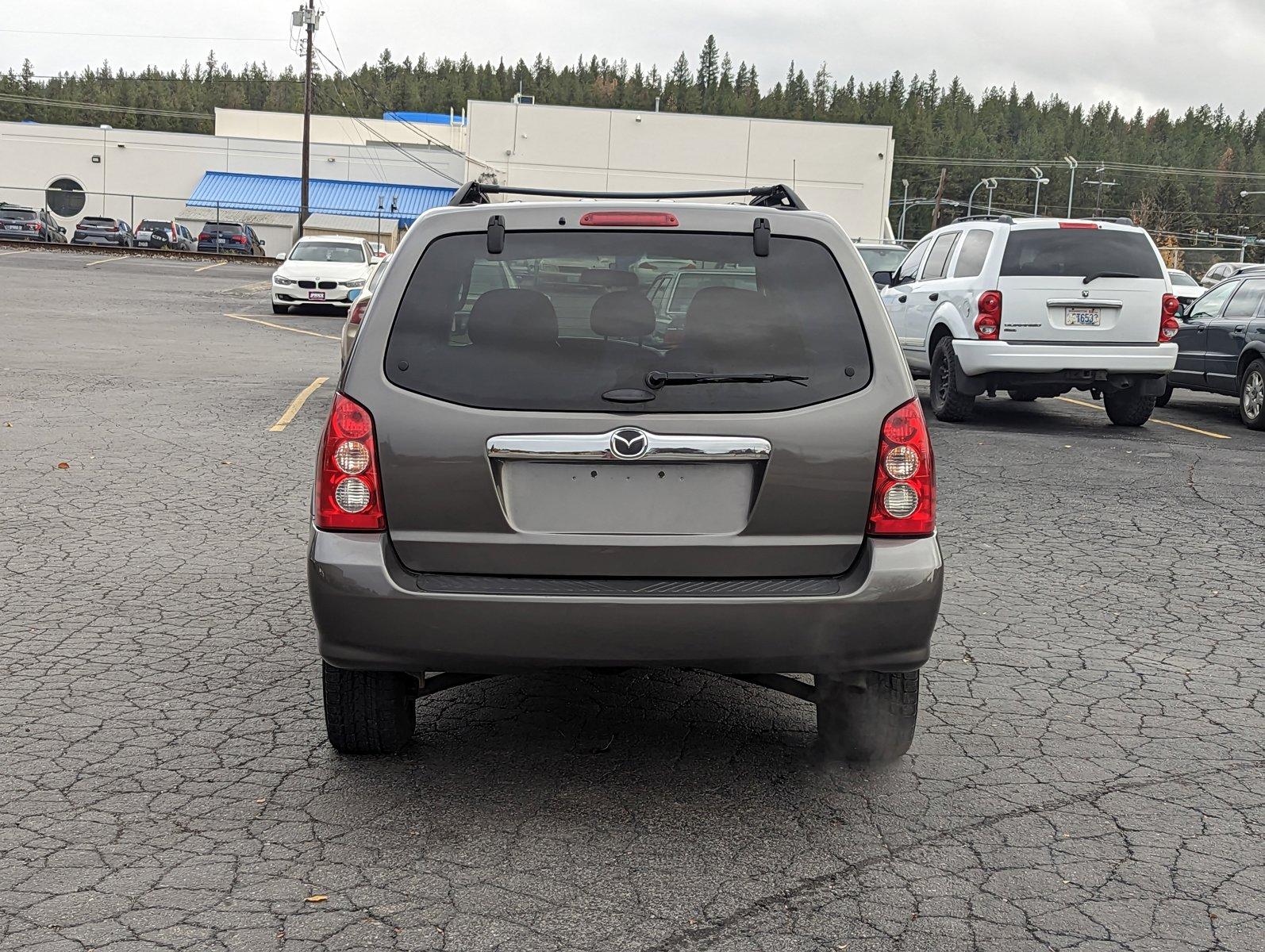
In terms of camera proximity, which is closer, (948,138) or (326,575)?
(326,575)

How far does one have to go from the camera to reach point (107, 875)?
11.5ft

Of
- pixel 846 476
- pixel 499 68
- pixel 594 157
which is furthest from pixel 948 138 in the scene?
pixel 846 476

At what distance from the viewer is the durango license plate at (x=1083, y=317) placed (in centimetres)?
1270

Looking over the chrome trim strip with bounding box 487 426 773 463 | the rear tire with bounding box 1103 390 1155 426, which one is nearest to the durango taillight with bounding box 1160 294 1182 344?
the rear tire with bounding box 1103 390 1155 426

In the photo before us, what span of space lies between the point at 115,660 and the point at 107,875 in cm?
201

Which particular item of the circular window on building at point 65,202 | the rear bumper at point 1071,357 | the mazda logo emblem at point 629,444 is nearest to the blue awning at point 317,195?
the circular window on building at point 65,202

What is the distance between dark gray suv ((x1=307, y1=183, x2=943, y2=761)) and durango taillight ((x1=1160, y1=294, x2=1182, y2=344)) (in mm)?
9776

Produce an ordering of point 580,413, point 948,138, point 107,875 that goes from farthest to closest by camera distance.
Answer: point 948,138 → point 580,413 → point 107,875

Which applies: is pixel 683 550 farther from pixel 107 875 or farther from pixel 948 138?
pixel 948 138

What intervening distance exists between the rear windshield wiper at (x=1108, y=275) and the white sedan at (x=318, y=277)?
54.6 ft

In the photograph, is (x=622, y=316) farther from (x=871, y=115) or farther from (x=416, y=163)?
(x=871, y=115)

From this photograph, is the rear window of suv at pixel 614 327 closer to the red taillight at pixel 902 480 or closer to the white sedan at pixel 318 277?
the red taillight at pixel 902 480

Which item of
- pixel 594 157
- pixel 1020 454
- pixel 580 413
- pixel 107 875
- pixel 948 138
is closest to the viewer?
pixel 107 875

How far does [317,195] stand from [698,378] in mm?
76033
